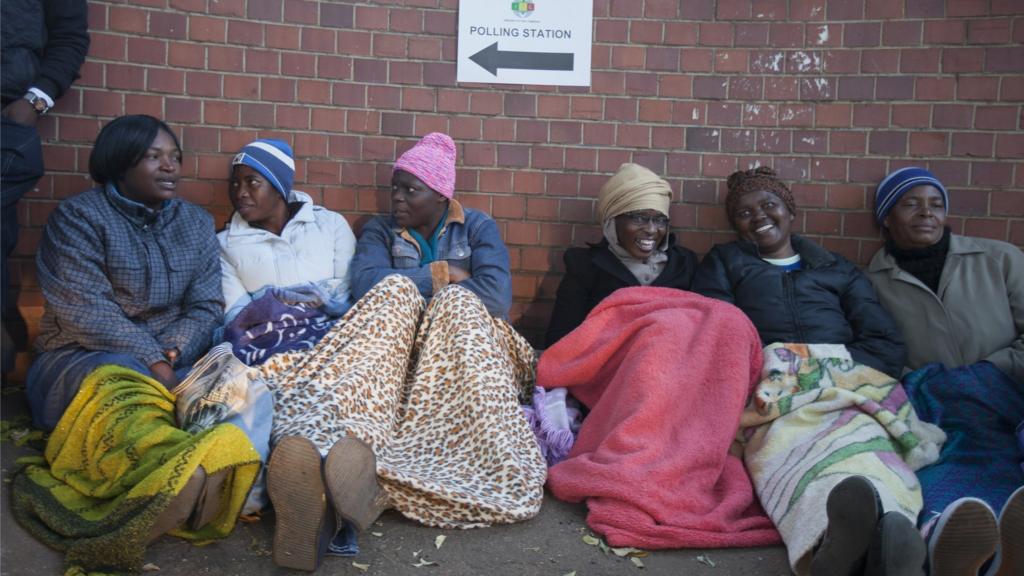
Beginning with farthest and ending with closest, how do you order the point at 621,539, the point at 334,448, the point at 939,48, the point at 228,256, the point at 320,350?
the point at 939,48
the point at 228,256
the point at 320,350
the point at 621,539
the point at 334,448

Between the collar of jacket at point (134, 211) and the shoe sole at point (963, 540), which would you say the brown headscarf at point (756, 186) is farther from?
the collar of jacket at point (134, 211)

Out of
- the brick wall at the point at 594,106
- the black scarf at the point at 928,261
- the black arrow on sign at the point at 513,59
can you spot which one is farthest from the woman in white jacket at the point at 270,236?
the black scarf at the point at 928,261

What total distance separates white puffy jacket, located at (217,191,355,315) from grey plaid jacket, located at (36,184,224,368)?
0.33ft

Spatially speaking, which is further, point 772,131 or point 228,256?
point 772,131

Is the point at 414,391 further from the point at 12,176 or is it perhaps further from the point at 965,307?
the point at 965,307

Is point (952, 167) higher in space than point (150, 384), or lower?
higher

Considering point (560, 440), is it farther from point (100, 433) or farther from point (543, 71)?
point (543, 71)

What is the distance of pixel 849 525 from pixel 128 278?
3.07 m

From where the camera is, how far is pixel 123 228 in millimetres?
3941

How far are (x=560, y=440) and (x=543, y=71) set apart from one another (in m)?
2.16

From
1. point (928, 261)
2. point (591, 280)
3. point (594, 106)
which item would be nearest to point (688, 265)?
point (591, 280)

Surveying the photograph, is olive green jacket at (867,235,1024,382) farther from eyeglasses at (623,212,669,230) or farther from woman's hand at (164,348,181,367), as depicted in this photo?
woman's hand at (164,348,181,367)

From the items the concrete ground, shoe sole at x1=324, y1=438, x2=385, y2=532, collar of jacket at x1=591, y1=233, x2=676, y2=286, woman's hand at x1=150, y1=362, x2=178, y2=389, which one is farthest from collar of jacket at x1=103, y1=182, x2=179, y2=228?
collar of jacket at x1=591, y1=233, x2=676, y2=286

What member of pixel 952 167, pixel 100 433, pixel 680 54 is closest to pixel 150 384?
pixel 100 433
